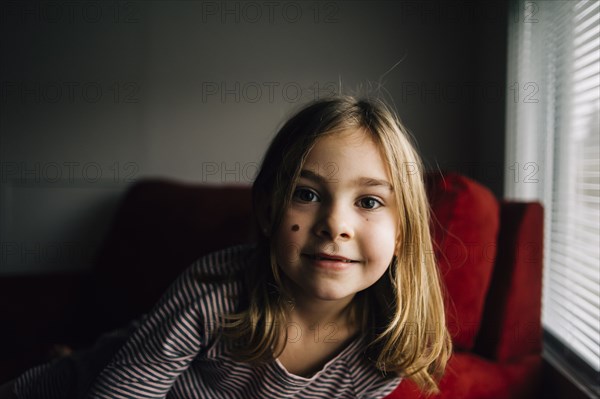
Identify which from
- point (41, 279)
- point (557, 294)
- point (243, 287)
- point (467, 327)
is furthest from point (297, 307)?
point (41, 279)

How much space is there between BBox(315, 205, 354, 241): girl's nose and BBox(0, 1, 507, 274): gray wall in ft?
3.34

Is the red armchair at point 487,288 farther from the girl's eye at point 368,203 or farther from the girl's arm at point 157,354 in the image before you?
the girl's arm at point 157,354

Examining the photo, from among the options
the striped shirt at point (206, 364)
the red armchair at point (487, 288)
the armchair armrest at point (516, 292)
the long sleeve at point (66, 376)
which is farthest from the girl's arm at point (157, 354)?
the armchair armrest at point (516, 292)

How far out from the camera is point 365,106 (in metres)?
0.75

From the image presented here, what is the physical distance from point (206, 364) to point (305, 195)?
1.24 feet

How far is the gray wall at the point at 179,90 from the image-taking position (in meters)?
1.56

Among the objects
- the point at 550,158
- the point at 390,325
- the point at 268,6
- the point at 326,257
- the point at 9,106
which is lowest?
the point at 390,325

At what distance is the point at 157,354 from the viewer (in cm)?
74

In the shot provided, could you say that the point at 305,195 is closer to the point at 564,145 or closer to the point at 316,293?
the point at 316,293

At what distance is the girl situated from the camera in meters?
0.68

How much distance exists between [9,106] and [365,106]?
1547mm

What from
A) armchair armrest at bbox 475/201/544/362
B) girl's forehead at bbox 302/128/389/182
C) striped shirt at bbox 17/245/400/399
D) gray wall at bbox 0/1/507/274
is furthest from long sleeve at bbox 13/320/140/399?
gray wall at bbox 0/1/507/274

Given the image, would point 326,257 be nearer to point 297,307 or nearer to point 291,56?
point 297,307

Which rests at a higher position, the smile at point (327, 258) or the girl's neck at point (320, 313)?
the smile at point (327, 258)
